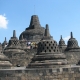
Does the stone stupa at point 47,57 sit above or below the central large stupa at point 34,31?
below

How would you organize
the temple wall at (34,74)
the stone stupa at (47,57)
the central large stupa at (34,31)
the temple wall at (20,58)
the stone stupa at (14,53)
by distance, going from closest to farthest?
the temple wall at (34,74) < the stone stupa at (47,57) < the temple wall at (20,58) < the stone stupa at (14,53) < the central large stupa at (34,31)

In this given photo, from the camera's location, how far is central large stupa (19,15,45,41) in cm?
3580

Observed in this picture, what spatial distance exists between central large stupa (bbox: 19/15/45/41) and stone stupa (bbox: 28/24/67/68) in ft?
64.0

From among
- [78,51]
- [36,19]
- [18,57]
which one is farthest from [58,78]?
[36,19]

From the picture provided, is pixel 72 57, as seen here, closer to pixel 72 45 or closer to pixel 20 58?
pixel 72 45

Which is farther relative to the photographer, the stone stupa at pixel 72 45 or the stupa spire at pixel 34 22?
the stupa spire at pixel 34 22

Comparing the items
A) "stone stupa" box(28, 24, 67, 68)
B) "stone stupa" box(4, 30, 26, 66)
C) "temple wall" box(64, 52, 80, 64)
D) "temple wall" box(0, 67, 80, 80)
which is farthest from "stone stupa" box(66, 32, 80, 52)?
"temple wall" box(0, 67, 80, 80)

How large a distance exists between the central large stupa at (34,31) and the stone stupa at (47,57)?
64.0ft

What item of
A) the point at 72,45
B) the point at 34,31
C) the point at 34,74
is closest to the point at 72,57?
the point at 72,45

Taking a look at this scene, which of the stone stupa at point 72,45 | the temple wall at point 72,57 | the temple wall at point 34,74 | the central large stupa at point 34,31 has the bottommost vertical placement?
the temple wall at point 34,74

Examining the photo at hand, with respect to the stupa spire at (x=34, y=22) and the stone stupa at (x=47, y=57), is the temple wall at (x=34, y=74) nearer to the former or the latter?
the stone stupa at (x=47, y=57)

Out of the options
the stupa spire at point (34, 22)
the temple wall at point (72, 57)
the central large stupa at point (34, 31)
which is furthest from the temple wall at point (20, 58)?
the stupa spire at point (34, 22)

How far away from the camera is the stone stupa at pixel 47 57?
14.4 meters

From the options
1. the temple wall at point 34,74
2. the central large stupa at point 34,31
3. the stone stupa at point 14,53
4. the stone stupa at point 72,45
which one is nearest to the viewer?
the temple wall at point 34,74
